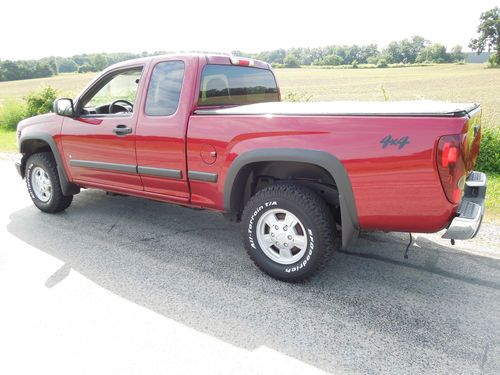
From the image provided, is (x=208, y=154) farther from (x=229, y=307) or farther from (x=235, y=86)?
(x=229, y=307)

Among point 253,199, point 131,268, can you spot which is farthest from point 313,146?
point 131,268

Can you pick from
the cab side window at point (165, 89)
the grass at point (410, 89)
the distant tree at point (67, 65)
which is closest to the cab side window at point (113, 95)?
the cab side window at point (165, 89)

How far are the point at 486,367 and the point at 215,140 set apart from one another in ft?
8.01

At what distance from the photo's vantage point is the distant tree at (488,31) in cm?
7569

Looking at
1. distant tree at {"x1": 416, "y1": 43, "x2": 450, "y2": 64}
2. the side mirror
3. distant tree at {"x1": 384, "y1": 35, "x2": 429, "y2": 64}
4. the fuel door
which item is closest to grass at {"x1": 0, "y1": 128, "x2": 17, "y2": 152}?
the side mirror

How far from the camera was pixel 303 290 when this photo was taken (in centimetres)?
326

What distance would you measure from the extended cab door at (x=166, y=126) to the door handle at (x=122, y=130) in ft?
0.44

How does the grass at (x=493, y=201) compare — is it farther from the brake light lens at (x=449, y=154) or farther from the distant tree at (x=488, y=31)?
the distant tree at (x=488, y=31)

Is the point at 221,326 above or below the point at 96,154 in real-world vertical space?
below

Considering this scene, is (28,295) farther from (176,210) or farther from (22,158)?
(22,158)

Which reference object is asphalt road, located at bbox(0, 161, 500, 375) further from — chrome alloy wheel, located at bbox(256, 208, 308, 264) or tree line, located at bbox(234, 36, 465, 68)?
tree line, located at bbox(234, 36, 465, 68)

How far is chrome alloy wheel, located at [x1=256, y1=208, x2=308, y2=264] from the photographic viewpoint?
3305 millimetres

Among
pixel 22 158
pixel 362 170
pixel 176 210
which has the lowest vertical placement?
Result: pixel 176 210

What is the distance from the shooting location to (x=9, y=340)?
2662 mm
